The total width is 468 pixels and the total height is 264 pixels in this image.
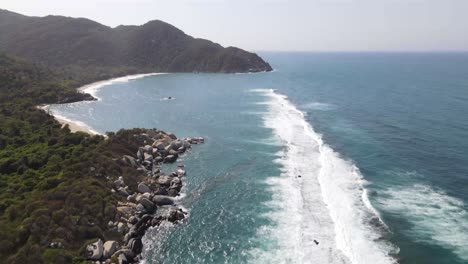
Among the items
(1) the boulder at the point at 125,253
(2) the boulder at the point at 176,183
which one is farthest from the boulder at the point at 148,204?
(1) the boulder at the point at 125,253

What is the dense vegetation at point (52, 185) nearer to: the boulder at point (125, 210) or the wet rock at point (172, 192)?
the boulder at point (125, 210)

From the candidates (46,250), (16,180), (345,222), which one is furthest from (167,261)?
(16,180)

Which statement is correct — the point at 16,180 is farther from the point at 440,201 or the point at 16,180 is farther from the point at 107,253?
the point at 440,201

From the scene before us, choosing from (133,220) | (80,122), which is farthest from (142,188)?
(80,122)

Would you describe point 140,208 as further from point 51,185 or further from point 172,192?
point 51,185

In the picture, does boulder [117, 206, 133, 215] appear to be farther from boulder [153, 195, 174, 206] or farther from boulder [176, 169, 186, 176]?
boulder [176, 169, 186, 176]

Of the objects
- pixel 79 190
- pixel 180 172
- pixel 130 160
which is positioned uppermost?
pixel 79 190
